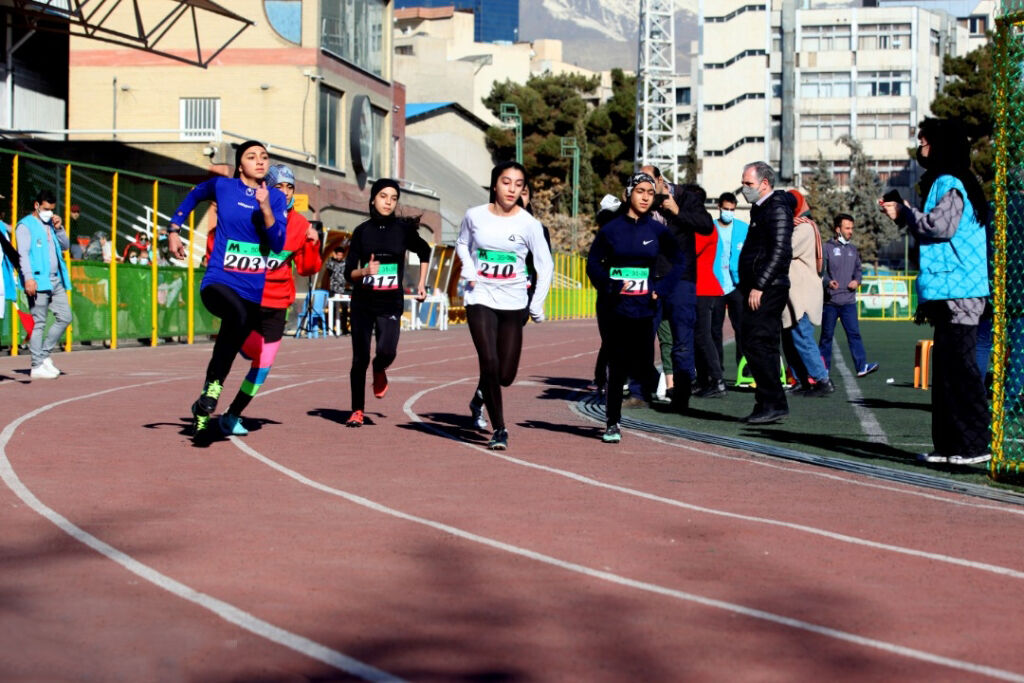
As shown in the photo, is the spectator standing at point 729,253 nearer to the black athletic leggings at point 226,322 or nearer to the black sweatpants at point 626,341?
the black sweatpants at point 626,341

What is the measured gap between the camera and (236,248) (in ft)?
32.6

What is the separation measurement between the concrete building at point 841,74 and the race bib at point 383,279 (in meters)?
85.1

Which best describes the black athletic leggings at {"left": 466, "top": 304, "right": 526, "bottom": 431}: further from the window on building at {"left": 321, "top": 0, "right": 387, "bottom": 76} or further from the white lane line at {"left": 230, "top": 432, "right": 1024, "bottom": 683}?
the window on building at {"left": 321, "top": 0, "right": 387, "bottom": 76}

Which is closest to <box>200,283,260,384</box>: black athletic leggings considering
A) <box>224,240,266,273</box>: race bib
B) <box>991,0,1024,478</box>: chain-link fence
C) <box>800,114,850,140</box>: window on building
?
<box>224,240,266,273</box>: race bib

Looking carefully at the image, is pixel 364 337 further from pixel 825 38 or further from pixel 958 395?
pixel 825 38

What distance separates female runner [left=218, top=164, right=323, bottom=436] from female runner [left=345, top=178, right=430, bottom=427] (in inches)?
32.3

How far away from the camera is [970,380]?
9.26 meters

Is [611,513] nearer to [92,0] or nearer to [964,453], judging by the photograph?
[964,453]

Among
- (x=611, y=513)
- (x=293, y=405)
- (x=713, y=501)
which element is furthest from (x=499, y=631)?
(x=293, y=405)

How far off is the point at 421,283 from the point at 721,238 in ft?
78.4

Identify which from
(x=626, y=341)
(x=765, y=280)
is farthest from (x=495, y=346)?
(x=765, y=280)

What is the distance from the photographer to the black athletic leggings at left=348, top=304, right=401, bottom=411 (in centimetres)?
1156

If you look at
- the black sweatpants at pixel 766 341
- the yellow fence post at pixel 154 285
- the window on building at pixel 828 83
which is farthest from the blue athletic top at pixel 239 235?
the window on building at pixel 828 83

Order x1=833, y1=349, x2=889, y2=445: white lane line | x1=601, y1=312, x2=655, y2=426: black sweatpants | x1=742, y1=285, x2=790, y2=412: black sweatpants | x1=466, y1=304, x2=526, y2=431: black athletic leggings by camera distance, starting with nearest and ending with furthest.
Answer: x1=466, y1=304, x2=526, y2=431: black athletic leggings < x1=601, y1=312, x2=655, y2=426: black sweatpants < x1=833, y1=349, x2=889, y2=445: white lane line < x1=742, y1=285, x2=790, y2=412: black sweatpants
